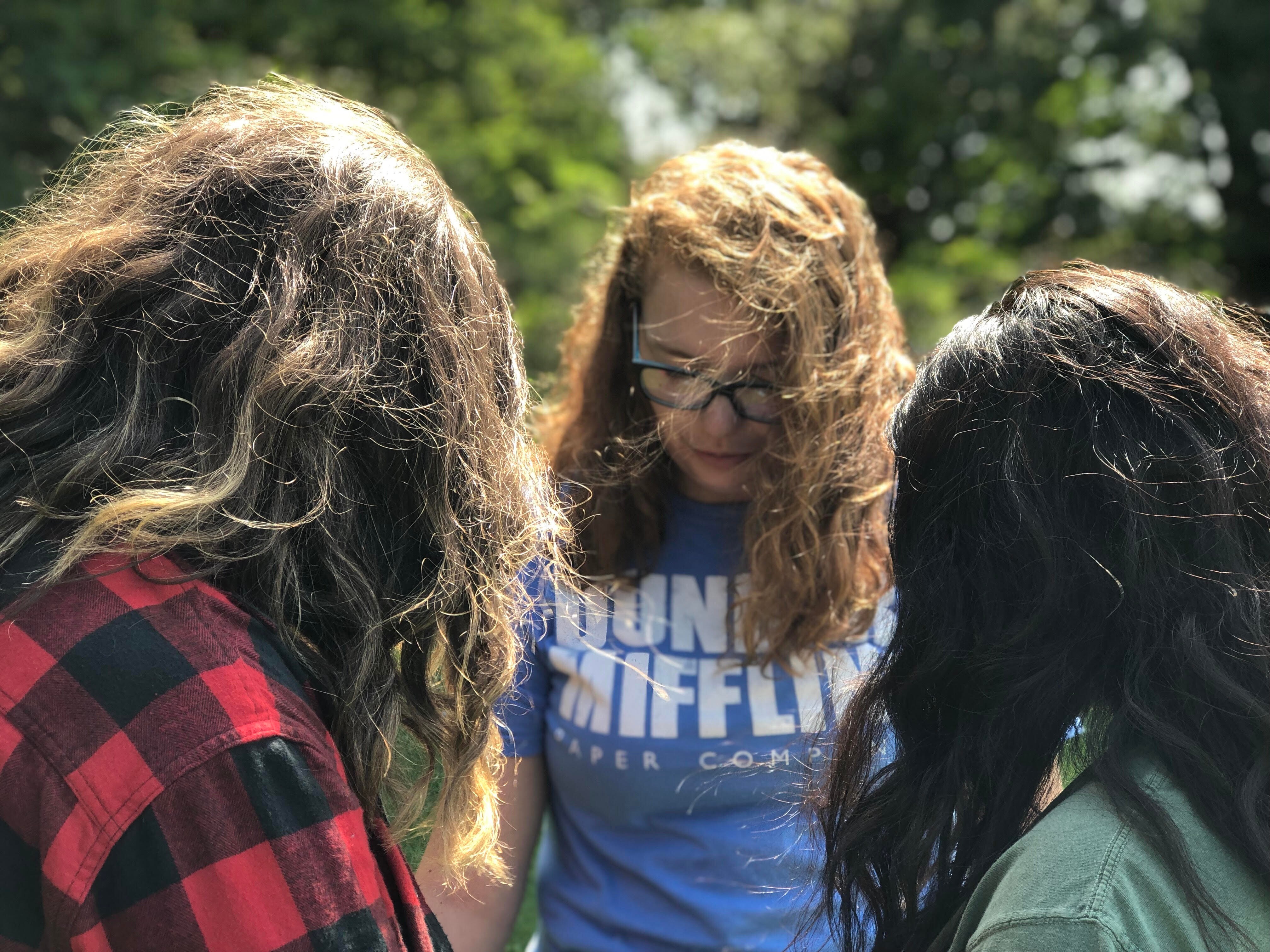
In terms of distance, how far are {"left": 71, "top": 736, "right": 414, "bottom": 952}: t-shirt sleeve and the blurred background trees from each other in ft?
10.3

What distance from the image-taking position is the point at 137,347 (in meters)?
1.07

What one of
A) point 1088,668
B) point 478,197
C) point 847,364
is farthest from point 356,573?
point 478,197

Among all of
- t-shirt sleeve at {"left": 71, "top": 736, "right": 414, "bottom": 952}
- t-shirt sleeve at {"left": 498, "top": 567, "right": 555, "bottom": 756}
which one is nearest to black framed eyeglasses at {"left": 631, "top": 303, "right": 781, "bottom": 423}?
t-shirt sleeve at {"left": 498, "top": 567, "right": 555, "bottom": 756}

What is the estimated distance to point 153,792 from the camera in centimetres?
89

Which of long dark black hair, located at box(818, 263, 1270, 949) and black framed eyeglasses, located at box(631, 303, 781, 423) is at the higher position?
black framed eyeglasses, located at box(631, 303, 781, 423)

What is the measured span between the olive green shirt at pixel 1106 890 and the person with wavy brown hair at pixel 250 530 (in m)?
0.55

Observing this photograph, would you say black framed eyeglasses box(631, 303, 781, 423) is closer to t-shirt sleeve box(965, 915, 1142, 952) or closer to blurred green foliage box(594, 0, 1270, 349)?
t-shirt sleeve box(965, 915, 1142, 952)

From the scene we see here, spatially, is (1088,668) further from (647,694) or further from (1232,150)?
(1232,150)

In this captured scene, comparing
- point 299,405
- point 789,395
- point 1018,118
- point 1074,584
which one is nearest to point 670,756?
point 789,395

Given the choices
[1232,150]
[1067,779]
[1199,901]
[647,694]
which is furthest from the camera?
[1232,150]

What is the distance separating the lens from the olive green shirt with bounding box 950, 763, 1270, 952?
94cm

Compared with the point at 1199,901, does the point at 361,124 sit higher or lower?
higher

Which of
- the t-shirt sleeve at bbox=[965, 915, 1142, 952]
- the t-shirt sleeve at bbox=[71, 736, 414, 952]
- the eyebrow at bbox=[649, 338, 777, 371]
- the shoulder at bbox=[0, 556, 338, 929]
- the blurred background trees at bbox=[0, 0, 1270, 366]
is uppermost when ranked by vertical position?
the blurred background trees at bbox=[0, 0, 1270, 366]

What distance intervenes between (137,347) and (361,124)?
0.39m
